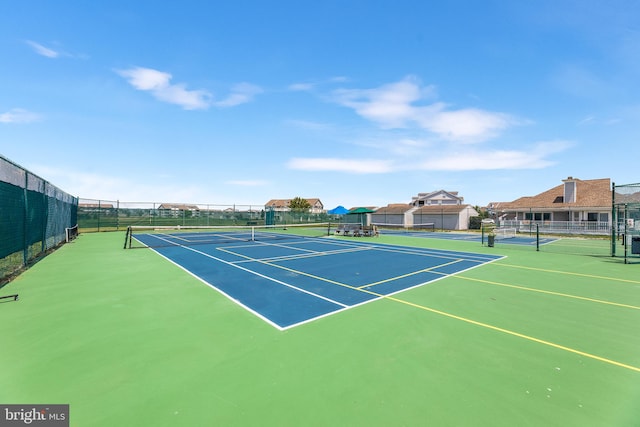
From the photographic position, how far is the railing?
27294 mm

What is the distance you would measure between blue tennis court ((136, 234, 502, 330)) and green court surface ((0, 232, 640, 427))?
52 centimetres

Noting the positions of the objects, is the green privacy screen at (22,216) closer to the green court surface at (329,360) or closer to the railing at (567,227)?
the green court surface at (329,360)

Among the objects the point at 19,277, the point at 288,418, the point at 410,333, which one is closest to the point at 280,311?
the point at 410,333

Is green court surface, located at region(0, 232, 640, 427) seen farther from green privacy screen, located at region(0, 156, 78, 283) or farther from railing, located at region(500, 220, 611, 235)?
railing, located at region(500, 220, 611, 235)

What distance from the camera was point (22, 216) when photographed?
947 cm

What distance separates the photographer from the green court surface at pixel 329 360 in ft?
9.42

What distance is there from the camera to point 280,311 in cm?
579

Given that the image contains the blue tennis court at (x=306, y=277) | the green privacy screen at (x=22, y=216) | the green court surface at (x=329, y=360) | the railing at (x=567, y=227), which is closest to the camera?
the green court surface at (x=329, y=360)

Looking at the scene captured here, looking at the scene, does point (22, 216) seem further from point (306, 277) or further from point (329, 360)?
point (329, 360)

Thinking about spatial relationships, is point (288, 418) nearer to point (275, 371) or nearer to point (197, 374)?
point (275, 371)

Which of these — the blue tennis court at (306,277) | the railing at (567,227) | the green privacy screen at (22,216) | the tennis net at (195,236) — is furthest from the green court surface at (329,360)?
the railing at (567,227)

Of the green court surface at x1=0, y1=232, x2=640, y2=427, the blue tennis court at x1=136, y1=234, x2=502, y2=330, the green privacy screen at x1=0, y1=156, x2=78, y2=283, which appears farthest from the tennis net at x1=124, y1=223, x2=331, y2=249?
the green court surface at x1=0, y1=232, x2=640, y2=427

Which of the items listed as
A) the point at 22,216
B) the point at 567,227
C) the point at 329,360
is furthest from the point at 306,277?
the point at 567,227

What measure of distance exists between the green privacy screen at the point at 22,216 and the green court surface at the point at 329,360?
229cm
